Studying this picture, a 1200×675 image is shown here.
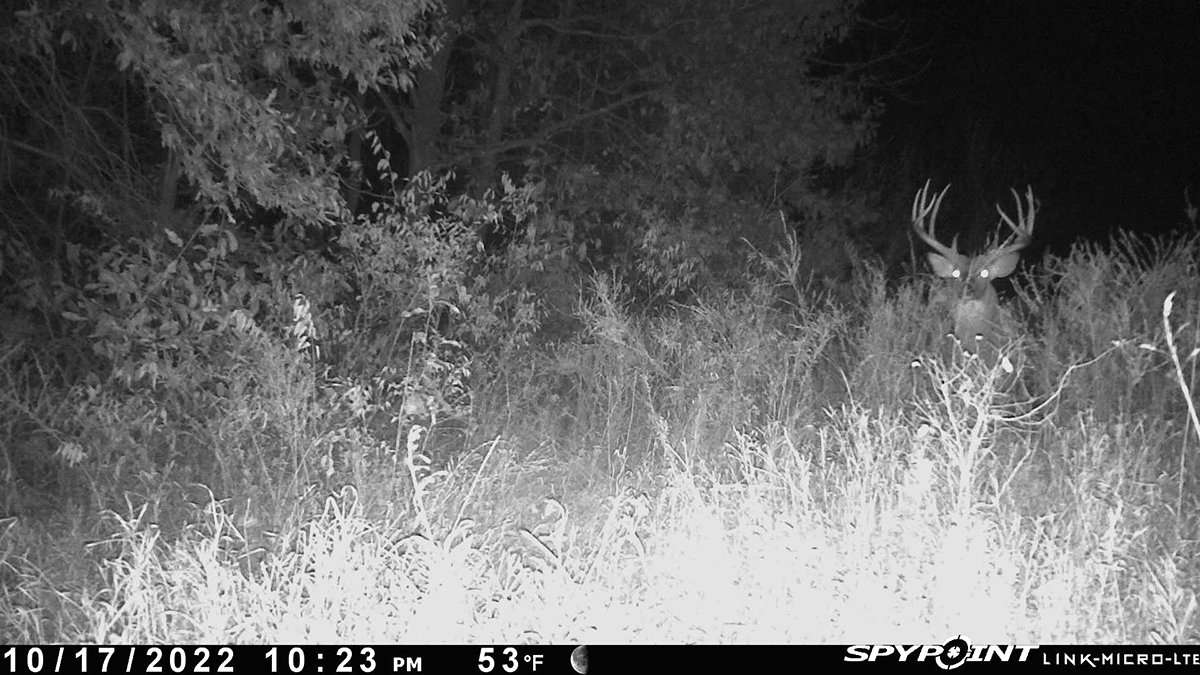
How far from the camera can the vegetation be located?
394cm

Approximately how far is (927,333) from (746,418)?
6.68 ft

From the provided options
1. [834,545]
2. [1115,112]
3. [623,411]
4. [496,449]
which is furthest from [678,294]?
[1115,112]

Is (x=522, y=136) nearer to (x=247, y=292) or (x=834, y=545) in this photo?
(x=247, y=292)

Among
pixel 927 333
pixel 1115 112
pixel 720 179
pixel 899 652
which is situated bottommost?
pixel 899 652

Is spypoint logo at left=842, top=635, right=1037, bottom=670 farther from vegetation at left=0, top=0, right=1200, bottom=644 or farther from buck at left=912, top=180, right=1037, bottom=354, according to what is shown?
buck at left=912, top=180, right=1037, bottom=354

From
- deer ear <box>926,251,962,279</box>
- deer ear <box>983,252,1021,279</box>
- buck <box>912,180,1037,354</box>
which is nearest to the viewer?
buck <box>912,180,1037,354</box>

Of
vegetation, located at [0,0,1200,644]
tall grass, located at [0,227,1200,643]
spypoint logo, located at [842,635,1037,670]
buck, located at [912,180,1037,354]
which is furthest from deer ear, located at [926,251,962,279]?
spypoint logo, located at [842,635,1037,670]

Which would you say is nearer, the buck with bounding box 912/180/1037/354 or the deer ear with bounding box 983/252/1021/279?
the buck with bounding box 912/180/1037/354

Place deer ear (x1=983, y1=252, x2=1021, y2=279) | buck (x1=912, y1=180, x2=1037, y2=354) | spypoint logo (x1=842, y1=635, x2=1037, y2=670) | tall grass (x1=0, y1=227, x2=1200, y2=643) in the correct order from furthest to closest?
deer ear (x1=983, y1=252, x2=1021, y2=279) < buck (x1=912, y1=180, x2=1037, y2=354) < tall grass (x1=0, y1=227, x2=1200, y2=643) < spypoint logo (x1=842, y1=635, x2=1037, y2=670)

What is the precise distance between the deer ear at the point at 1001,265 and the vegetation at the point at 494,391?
41 centimetres

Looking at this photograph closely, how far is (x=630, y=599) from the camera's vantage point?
4.09m

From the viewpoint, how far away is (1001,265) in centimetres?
827

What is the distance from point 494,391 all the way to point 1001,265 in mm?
3651

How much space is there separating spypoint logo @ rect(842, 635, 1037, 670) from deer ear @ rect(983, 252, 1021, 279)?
16.2ft
